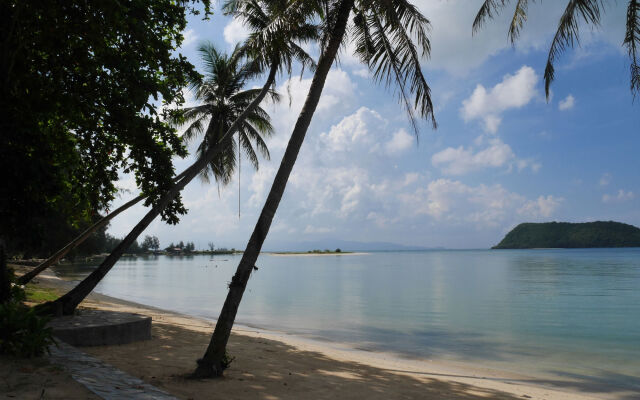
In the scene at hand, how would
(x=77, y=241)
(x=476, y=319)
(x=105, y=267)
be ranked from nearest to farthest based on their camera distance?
(x=105, y=267) < (x=77, y=241) < (x=476, y=319)

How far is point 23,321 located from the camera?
15.4ft

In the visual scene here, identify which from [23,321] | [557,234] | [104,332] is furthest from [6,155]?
[557,234]

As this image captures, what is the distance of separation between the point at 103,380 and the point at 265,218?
8.77ft

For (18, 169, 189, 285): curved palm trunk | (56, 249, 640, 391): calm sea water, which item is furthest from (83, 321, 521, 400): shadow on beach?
(56, 249, 640, 391): calm sea water

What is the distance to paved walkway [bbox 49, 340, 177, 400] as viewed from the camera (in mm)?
3963

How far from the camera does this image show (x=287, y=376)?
6352 mm

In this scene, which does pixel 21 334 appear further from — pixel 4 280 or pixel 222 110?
pixel 222 110

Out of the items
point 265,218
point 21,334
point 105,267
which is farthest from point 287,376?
point 105,267

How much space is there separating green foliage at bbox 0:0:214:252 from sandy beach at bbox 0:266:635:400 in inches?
79.5

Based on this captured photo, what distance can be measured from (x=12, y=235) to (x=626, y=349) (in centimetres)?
1415

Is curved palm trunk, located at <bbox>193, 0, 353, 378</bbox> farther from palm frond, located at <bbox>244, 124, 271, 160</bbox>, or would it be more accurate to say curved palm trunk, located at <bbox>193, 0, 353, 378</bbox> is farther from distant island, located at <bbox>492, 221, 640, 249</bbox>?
distant island, located at <bbox>492, 221, 640, 249</bbox>

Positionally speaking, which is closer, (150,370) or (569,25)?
(150,370)

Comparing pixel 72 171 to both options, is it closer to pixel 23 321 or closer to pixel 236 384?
pixel 23 321

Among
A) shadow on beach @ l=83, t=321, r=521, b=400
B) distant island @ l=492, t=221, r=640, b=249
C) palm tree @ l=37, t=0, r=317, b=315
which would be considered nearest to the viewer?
shadow on beach @ l=83, t=321, r=521, b=400
